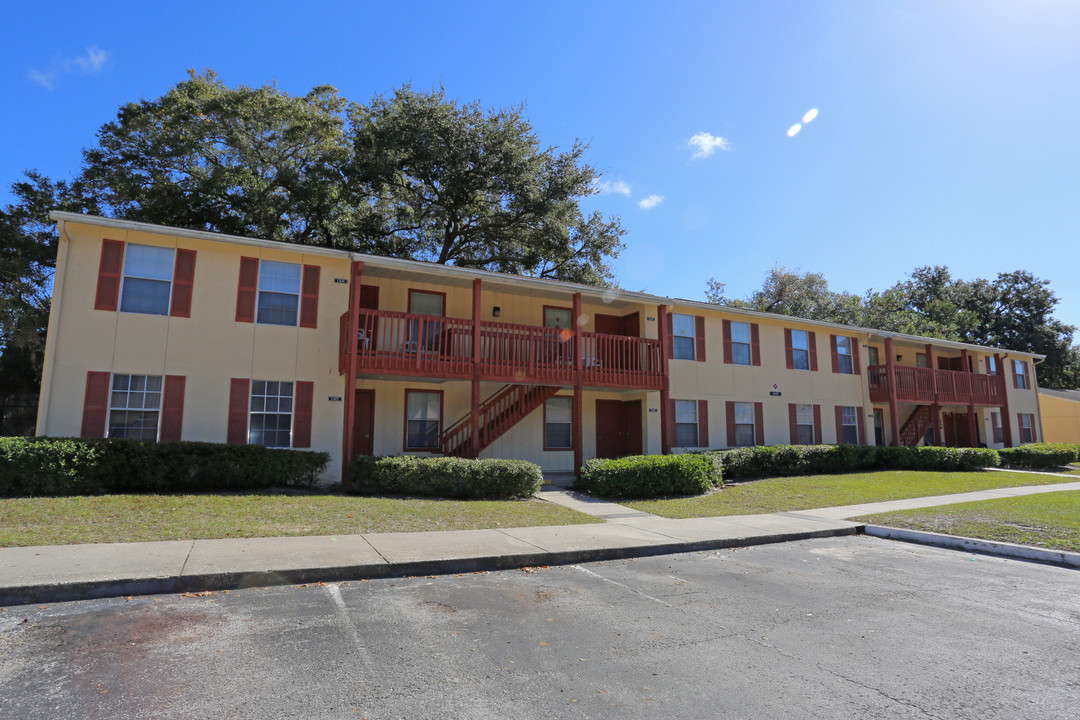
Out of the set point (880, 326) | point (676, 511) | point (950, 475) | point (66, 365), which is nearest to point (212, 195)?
point (66, 365)

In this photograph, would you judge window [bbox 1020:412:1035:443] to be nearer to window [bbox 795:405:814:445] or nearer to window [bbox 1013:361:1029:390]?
window [bbox 1013:361:1029:390]

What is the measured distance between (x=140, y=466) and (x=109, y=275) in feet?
15.0

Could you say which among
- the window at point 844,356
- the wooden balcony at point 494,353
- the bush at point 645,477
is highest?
the window at point 844,356

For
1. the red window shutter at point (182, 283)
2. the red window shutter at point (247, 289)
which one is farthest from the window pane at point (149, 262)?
the red window shutter at point (247, 289)

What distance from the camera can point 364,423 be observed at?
15812 millimetres

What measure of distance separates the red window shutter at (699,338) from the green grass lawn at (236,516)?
10133mm

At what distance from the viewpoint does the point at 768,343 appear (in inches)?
863

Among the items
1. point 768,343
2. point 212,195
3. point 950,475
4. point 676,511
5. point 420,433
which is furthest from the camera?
point 212,195

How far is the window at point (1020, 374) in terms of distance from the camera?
3053 cm

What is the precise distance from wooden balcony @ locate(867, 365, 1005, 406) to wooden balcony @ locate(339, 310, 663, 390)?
37.2ft

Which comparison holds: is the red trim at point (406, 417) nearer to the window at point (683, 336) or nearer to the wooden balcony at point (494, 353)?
the wooden balcony at point (494, 353)

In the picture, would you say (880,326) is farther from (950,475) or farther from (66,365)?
(66,365)

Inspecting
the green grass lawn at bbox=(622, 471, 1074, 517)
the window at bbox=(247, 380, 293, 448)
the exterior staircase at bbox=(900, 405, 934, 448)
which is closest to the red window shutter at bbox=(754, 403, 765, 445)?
the green grass lawn at bbox=(622, 471, 1074, 517)

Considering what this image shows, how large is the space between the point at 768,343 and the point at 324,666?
20.5 metres
